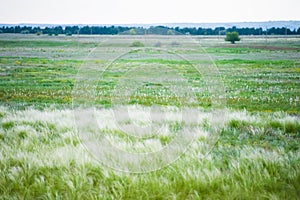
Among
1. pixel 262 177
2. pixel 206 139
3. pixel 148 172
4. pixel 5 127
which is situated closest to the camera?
pixel 262 177

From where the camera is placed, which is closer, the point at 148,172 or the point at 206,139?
the point at 148,172

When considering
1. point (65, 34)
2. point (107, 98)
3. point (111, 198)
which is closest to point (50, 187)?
point (111, 198)

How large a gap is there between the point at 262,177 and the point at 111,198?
7.00ft

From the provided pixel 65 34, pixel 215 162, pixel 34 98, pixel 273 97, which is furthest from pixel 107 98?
pixel 65 34

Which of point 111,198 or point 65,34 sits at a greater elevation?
point 65,34

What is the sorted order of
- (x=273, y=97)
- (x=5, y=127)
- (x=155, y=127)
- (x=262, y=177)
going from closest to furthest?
(x=262, y=177)
(x=155, y=127)
(x=5, y=127)
(x=273, y=97)

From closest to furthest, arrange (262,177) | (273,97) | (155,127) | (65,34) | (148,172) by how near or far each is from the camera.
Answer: (262,177)
(148,172)
(155,127)
(273,97)
(65,34)

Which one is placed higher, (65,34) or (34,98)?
(65,34)

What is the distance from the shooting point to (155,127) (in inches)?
290

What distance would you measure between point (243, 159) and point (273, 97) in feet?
34.5

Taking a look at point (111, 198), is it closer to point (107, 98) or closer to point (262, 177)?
point (262, 177)

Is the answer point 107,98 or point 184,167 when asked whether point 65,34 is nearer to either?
point 107,98

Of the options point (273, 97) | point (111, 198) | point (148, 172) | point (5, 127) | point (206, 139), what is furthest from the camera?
point (273, 97)

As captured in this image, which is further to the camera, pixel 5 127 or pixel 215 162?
pixel 5 127
